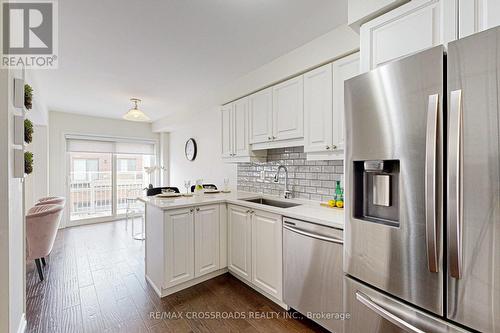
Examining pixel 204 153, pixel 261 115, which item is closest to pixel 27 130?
pixel 261 115

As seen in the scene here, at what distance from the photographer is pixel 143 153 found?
6.01m

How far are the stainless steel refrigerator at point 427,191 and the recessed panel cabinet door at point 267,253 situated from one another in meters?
0.82

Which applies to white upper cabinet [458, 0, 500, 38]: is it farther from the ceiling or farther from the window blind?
the window blind

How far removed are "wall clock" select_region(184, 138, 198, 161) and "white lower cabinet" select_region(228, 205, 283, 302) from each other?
8.04 ft

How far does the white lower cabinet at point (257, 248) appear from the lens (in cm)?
207

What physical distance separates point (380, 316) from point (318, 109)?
5.15ft

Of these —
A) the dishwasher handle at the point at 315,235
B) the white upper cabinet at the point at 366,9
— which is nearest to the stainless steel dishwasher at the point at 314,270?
the dishwasher handle at the point at 315,235

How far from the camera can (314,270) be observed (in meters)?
1.72

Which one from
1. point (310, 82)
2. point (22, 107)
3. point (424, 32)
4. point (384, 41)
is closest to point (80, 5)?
point (22, 107)

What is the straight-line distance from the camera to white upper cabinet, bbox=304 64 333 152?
1972 millimetres

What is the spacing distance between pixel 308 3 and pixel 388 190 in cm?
146

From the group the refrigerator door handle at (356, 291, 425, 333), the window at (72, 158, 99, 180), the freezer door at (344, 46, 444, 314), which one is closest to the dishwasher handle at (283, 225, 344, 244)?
the freezer door at (344, 46, 444, 314)

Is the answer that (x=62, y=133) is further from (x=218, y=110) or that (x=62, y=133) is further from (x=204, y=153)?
(x=218, y=110)

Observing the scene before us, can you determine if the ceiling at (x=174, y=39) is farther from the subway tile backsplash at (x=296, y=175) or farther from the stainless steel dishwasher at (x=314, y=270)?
the stainless steel dishwasher at (x=314, y=270)
